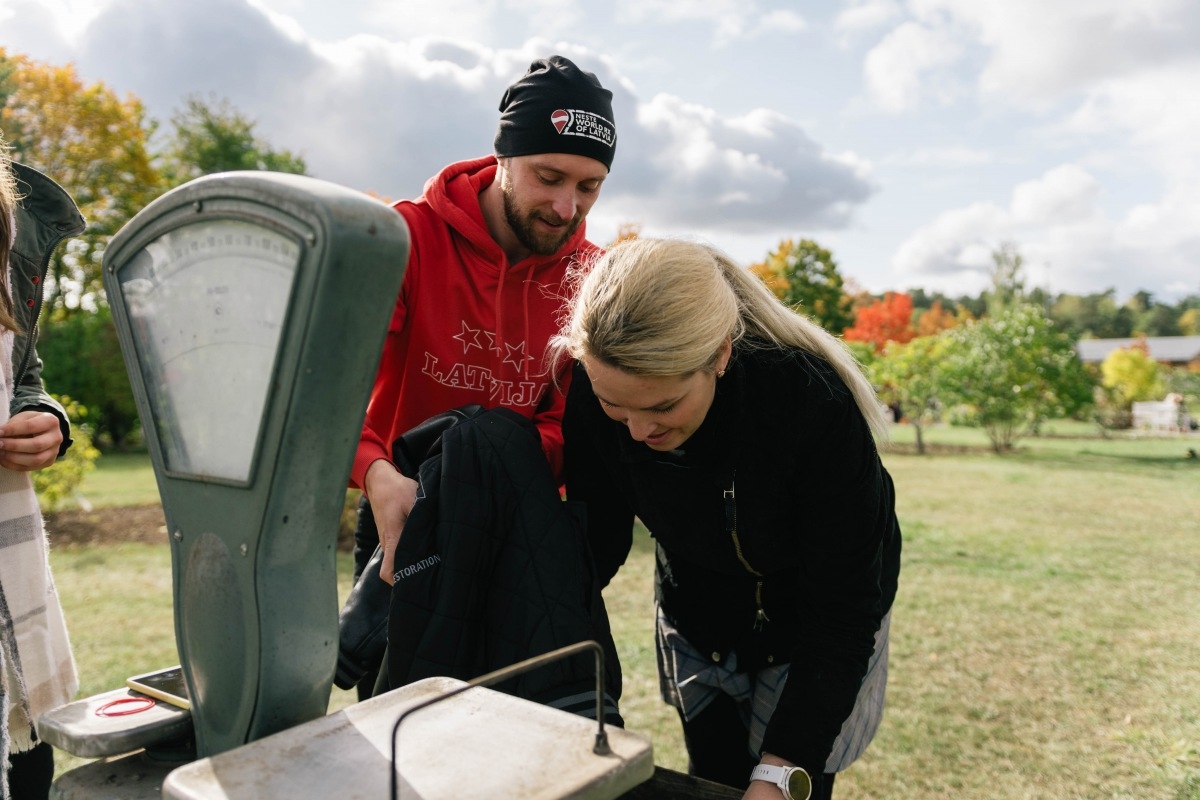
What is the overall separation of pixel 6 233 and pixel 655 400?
4.39ft

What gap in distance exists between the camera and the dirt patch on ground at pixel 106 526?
8086 millimetres

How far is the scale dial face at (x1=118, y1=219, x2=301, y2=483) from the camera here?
1.00 m

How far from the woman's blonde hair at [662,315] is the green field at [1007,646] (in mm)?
2428

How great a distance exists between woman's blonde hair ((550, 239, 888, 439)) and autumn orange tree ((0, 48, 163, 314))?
19.9 meters

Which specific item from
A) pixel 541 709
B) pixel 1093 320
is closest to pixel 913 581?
pixel 541 709

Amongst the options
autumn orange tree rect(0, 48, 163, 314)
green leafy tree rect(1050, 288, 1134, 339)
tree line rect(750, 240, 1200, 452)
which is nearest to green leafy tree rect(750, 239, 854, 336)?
tree line rect(750, 240, 1200, 452)

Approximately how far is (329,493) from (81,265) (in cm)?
2472

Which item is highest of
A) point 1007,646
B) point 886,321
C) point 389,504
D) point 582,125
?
point 886,321

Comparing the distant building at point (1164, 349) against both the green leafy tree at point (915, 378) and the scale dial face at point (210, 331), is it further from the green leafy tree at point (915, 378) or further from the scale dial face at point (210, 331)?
the scale dial face at point (210, 331)

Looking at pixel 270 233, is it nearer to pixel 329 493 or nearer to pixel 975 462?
pixel 329 493

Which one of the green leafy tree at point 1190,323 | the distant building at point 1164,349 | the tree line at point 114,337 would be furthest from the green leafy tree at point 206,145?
the green leafy tree at point 1190,323

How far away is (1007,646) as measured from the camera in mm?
5301

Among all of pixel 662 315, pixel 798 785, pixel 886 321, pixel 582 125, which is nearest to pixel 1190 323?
pixel 886 321

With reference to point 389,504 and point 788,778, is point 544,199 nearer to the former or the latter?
point 389,504
